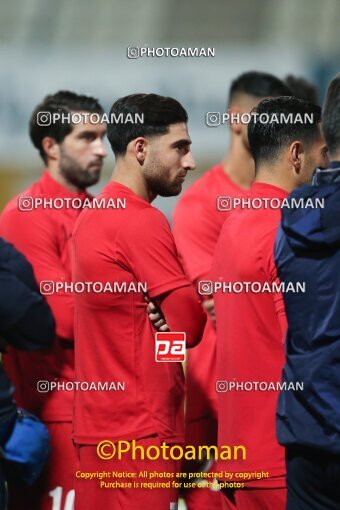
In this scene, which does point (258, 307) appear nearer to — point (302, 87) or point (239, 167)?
point (239, 167)

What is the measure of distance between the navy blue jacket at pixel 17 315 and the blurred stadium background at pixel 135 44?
334 cm

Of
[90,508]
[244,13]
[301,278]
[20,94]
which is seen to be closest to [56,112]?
[90,508]

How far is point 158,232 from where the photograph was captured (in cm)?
311

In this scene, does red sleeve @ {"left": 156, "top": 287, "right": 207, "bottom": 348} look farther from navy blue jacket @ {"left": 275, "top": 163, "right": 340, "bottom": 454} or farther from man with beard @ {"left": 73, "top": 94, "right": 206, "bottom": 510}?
navy blue jacket @ {"left": 275, "top": 163, "right": 340, "bottom": 454}

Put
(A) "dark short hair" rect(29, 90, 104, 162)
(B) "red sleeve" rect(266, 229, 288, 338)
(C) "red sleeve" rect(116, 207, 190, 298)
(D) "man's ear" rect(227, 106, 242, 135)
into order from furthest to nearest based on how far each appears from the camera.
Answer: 1. (D) "man's ear" rect(227, 106, 242, 135)
2. (A) "dark short hair" rect(29, 90, 104, 162)
3. (C) "red sleeve" rect(116, 207, 190, 298)
4. (B) "red sleeve" rect(266, 229, 288, 338)

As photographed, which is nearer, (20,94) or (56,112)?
(56,112)

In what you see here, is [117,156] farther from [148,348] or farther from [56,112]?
[56,112]

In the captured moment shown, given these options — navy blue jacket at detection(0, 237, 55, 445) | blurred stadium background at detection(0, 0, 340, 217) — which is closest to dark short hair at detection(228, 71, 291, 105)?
navy blue jacket at detection(0, 237, 55, 445)

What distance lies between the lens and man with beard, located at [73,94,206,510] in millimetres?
3109

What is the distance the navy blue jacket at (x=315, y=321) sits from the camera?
2.47m

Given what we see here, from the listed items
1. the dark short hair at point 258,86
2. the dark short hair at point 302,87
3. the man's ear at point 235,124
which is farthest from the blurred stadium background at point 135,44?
the man's ear at point 235,124

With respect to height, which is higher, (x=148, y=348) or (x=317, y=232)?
(x=317, y=232)

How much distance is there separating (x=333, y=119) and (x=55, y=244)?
1676mm

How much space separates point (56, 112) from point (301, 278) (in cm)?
192
